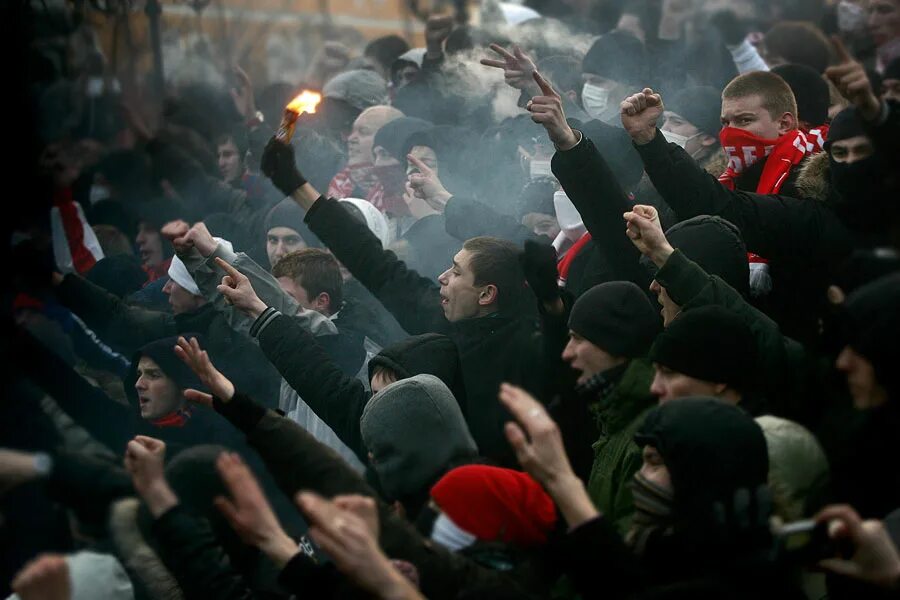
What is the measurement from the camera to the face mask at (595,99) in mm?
6004

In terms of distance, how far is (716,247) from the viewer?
358 centimetres

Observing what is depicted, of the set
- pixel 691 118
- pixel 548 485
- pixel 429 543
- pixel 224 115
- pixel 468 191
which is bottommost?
pixel 224 115

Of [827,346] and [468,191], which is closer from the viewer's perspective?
[827,346]

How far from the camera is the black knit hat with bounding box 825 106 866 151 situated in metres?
3.53

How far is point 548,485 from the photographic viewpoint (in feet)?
8.16

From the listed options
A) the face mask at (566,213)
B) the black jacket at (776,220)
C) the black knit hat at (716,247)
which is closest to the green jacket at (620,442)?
the black knit hat at (716,247)

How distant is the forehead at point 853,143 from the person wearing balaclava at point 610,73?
2285 millimetres

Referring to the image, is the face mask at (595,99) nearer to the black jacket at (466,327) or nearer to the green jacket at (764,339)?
the black jacket at (466,327)

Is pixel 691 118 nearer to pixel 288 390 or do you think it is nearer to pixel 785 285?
pixel 785 285

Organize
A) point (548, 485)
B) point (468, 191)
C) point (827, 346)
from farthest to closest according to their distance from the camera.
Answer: point (468, 191) → point (827, 346) → point (548, 485)

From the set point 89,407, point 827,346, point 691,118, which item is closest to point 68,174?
point 89,407

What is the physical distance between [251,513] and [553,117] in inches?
63.4

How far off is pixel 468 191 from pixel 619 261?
6.10 feet

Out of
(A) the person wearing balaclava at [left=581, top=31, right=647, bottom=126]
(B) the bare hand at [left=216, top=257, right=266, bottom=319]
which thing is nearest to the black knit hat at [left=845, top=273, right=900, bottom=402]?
(B) the bare hand at [left=216, top=257, right=266, bottom=319]
